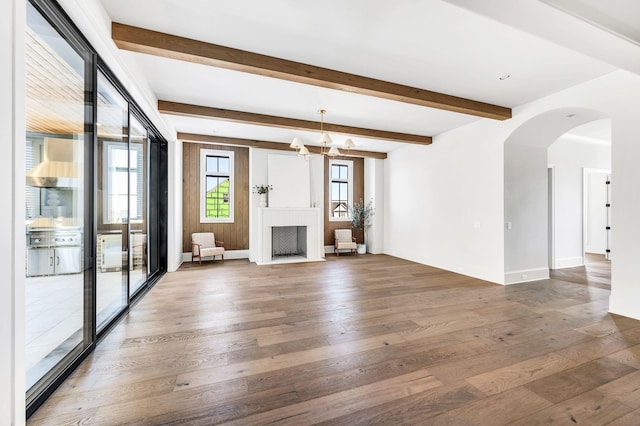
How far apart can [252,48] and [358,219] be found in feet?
20.1

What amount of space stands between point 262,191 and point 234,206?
98 cm

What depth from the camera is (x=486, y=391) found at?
6.34 feet

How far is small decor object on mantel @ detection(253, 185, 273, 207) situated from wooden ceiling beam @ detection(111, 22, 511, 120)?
403 centimetres

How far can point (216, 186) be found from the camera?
23.6 feet

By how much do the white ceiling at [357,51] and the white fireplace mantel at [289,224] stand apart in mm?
2812

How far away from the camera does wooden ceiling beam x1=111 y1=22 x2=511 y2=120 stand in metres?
2.56

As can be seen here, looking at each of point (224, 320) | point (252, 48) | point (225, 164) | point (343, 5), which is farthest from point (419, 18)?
point (225, 164)

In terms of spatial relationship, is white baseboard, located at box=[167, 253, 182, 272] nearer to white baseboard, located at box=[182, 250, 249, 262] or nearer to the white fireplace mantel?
white baseboard, located at box=[182, 250, 249, 262]

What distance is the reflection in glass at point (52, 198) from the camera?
73.0 inches

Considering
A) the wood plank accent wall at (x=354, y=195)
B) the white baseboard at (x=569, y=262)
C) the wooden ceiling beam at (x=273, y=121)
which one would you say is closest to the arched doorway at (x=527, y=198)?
the white baseboard at (x=569, y=262)

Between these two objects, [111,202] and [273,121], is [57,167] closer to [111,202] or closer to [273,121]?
[111,202]

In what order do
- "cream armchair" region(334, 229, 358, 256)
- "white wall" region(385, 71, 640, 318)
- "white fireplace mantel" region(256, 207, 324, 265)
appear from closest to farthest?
"white wall" region(385, 71, 640, 318)
"white fireplace mantel" region(256, 207, 324, 265)
"cream armchair" region(334, 229, 358, 256)

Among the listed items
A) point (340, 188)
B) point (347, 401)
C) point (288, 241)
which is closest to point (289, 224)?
point (288, 241)

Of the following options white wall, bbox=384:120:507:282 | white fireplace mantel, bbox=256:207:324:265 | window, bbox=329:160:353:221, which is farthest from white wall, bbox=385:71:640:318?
white fireplace mantel, bbox=256:207:324:265
